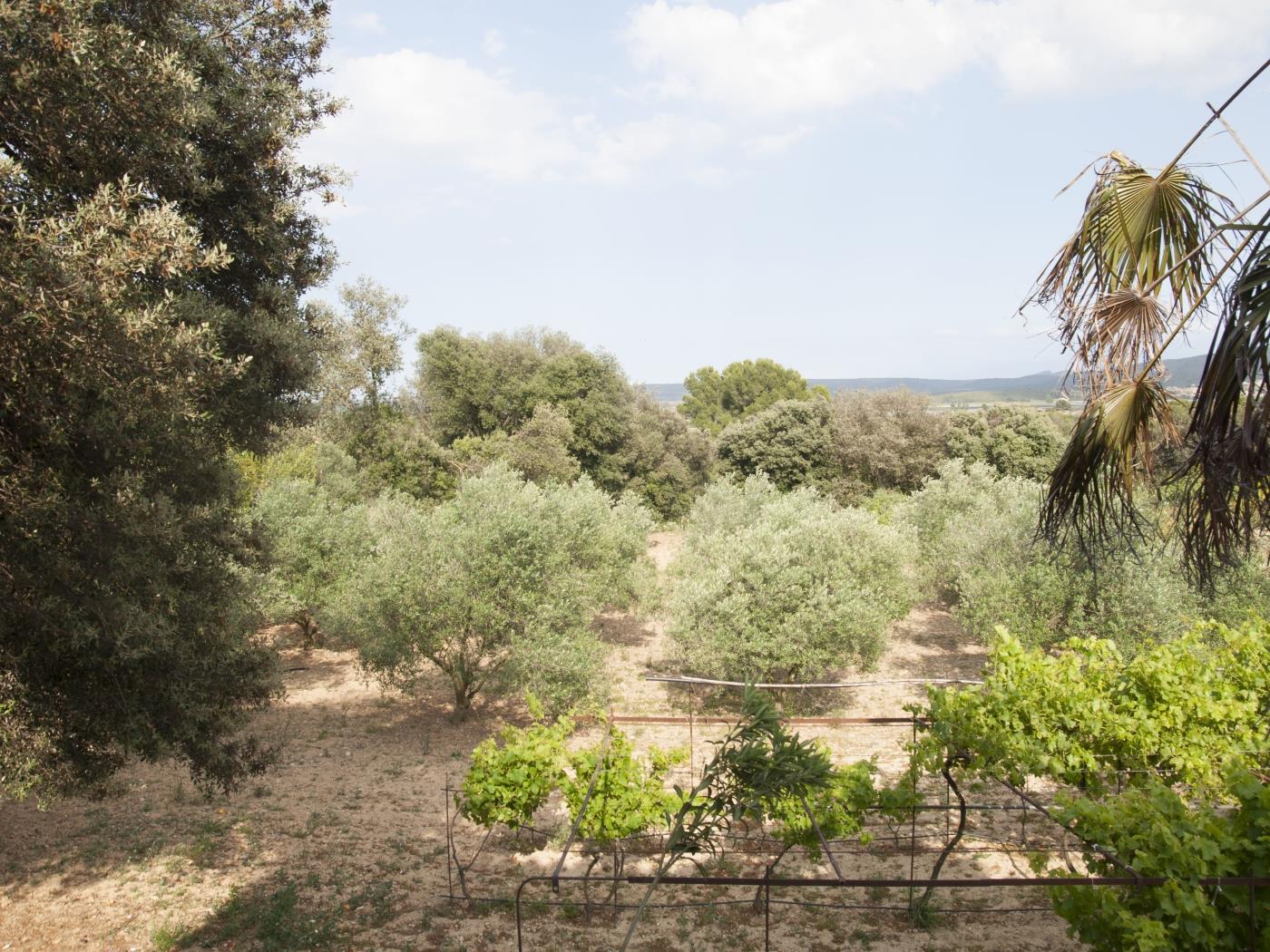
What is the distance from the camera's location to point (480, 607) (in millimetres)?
13625

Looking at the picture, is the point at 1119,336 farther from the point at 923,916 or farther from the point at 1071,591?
the point at 1071,591

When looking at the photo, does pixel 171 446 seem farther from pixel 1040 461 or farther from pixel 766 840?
pixel 1040 461

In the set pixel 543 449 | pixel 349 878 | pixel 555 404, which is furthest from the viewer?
pixel 555 404

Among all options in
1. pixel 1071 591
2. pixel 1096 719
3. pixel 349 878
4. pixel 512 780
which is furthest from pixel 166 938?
pixel 1071 591

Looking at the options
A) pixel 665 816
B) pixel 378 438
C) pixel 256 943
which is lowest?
pixel 256 943

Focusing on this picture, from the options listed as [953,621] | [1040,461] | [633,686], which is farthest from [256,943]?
[1040,461]

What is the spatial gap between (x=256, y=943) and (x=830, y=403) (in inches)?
1412

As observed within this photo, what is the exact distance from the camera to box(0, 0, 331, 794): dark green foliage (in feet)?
17.1

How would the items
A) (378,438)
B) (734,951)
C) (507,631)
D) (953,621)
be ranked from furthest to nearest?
(378,438), (953,621), (507,631), (734,951)

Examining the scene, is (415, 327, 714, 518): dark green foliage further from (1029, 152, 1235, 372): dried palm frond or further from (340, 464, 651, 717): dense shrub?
(1029, 152, 1235, 372): dried palm frond

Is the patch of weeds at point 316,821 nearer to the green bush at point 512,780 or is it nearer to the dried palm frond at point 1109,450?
the green bush at point 512,780

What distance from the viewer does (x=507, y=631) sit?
14.2 m

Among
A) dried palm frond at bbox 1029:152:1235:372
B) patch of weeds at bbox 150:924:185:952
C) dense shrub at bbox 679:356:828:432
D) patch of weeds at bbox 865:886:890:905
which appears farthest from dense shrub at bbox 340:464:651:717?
dense shrub at bbox 679:356:828:432

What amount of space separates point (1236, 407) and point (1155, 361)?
629 mm
